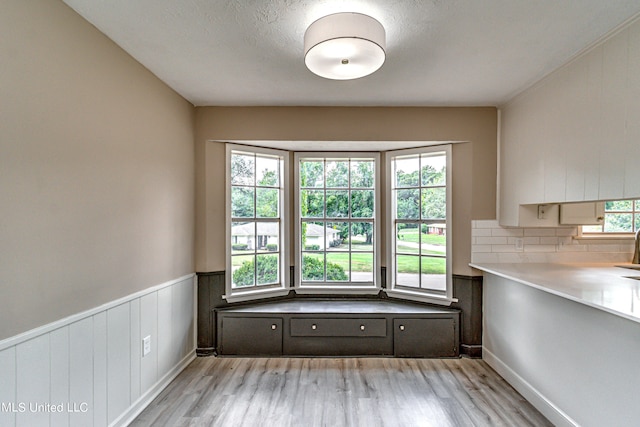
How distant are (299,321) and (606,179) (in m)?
2.63

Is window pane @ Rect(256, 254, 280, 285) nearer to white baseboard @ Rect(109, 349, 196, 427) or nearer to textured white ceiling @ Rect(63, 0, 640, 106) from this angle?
white baseboard @ Rect(109, 349, 196, 427)

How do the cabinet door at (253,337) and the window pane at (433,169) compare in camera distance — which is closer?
the cabinet door at (253,337)

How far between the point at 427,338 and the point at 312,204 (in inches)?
72.2

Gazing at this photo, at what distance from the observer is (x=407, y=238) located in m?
3.54

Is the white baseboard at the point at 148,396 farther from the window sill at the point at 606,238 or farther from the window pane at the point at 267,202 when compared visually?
the window sill at the point at 606,238

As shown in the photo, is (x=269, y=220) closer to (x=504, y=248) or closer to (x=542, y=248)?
(x=504, y=248)

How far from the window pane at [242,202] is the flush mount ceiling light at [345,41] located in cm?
184

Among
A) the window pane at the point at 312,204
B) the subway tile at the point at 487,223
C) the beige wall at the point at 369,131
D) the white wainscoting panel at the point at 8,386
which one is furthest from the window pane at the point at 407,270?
the white wainscoting panel at the point at 8,386

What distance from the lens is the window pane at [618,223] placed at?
10.2 ft

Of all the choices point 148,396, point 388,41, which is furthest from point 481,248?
point 148,396

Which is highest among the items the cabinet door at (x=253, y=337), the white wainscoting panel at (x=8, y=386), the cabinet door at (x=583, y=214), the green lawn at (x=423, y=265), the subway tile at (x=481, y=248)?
the cabinet door at (x=583, y=214)

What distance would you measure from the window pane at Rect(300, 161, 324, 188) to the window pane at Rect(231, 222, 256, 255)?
776 mm

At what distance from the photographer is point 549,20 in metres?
1.81

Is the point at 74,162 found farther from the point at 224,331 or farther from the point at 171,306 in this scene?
the point at 224,331
